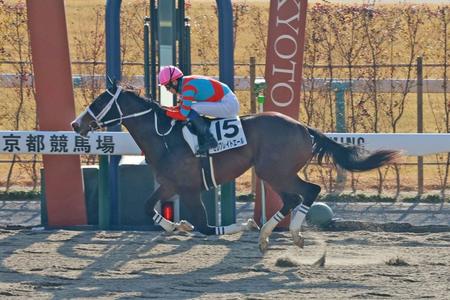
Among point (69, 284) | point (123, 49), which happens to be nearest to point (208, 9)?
point (123, 49)

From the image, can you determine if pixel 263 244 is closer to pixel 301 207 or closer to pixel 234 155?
pixel 301 207

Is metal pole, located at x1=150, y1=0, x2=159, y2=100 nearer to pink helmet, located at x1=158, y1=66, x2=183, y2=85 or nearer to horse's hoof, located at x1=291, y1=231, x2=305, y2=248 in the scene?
pink helmet, located at x1=158, y1=66, x2=183, y2=85

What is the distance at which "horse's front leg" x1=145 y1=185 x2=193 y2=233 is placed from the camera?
11.8m

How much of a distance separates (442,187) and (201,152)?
22.1 ft

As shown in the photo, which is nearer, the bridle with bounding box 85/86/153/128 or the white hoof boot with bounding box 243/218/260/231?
the bridle with bounding box 85/86/153/128

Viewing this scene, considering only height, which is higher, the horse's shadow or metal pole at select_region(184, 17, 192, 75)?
metal pole at select_region(184, 17, 192, 75)

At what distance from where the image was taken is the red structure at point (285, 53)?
13.2 m

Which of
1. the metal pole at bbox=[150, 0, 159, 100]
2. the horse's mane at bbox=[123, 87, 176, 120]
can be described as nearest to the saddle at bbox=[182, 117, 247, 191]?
the horse's mane at bbox=[123, 87, 176, 120]

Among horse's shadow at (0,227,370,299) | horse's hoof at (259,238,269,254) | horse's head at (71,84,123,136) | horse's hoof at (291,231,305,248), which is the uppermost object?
horse's head at (71,84,123,136)

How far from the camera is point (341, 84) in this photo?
17406 millimetres

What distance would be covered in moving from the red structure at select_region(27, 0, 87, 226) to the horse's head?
5.25 feet

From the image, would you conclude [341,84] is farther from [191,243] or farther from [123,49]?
[191,243]

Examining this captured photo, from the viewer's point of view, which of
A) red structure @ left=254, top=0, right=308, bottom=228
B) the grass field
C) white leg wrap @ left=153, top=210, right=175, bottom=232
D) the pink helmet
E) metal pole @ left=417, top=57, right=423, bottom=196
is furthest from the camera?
the grass field

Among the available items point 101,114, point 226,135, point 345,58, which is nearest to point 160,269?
point 226,135
